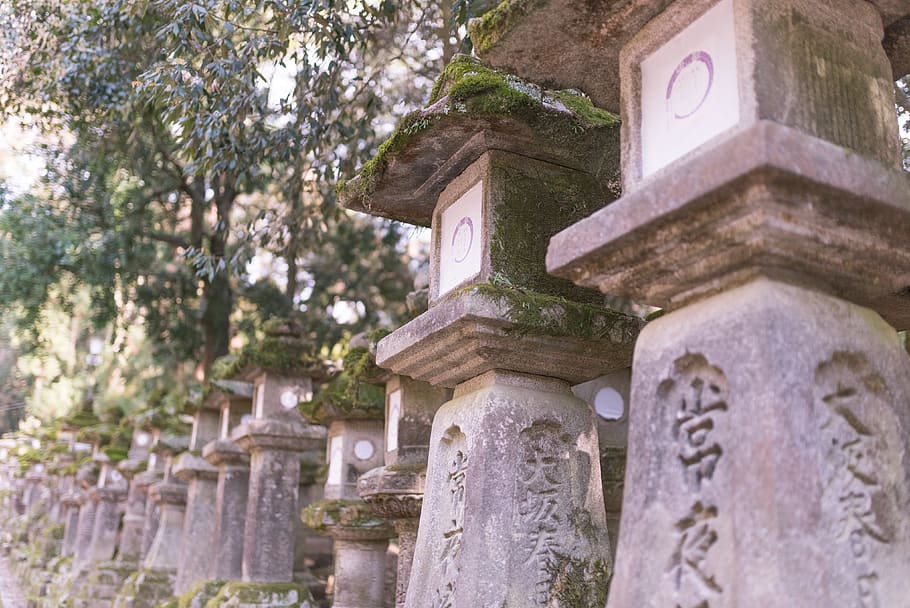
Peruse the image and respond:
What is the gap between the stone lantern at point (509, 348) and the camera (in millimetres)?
3262

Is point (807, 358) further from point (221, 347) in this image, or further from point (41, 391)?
point (41, 391)

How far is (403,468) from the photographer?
4.68 metres

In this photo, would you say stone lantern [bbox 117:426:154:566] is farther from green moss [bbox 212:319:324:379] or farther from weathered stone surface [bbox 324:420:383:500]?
weathered stone surface [bbox 324:420:383:500]

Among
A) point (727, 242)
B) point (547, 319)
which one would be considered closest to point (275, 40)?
point (547, 319)

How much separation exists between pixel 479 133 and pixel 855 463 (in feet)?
6.37

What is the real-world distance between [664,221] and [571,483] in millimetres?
1409

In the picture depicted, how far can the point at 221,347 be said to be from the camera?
1216cm

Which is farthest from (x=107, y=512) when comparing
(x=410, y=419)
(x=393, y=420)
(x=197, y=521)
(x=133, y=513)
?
(x=410, y=419)

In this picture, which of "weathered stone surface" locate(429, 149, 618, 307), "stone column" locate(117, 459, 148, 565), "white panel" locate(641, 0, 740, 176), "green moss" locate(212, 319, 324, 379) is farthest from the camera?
"stone column" locate(117, 459, 148, 565)

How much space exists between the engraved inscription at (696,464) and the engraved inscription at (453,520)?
1.17 m

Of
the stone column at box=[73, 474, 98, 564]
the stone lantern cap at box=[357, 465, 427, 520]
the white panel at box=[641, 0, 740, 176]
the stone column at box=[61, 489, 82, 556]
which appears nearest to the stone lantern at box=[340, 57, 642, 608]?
the white panel at box=[641, 0, 740, 176]

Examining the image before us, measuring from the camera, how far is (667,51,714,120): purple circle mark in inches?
100

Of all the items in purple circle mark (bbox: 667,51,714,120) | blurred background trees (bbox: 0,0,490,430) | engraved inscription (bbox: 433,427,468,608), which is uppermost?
blurred background trees (bbox: 0,0,490,430)

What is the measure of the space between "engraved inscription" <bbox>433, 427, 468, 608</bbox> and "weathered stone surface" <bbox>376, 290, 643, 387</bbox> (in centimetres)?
29
